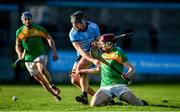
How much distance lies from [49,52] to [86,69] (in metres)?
17.2

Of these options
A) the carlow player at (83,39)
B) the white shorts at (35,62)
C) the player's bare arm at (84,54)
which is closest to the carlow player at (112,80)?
the player's bare arm at (84,54)

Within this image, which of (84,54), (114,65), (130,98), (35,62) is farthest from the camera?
(35,62)

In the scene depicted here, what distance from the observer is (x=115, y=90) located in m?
17.4

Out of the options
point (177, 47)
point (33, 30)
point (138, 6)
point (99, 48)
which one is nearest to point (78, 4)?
point (138, 6)

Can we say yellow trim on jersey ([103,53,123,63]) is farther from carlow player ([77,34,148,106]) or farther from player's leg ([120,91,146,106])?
player's leg ([120,91,146,106])

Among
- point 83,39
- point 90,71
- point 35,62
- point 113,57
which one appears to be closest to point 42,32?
point 35,62

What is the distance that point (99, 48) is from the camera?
1794cm

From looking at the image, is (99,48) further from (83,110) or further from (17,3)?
(17,3)

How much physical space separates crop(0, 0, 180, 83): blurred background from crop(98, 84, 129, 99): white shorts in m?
17.7

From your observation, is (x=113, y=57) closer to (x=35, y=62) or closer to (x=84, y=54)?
(x=84, y=54)

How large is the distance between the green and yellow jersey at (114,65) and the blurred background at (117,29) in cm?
1766

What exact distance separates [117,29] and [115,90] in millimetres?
23046

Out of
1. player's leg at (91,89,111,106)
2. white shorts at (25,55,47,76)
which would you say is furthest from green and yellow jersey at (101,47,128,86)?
white shorts at (25,55,47,76)

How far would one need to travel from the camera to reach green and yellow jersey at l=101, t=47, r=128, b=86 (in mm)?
17344
